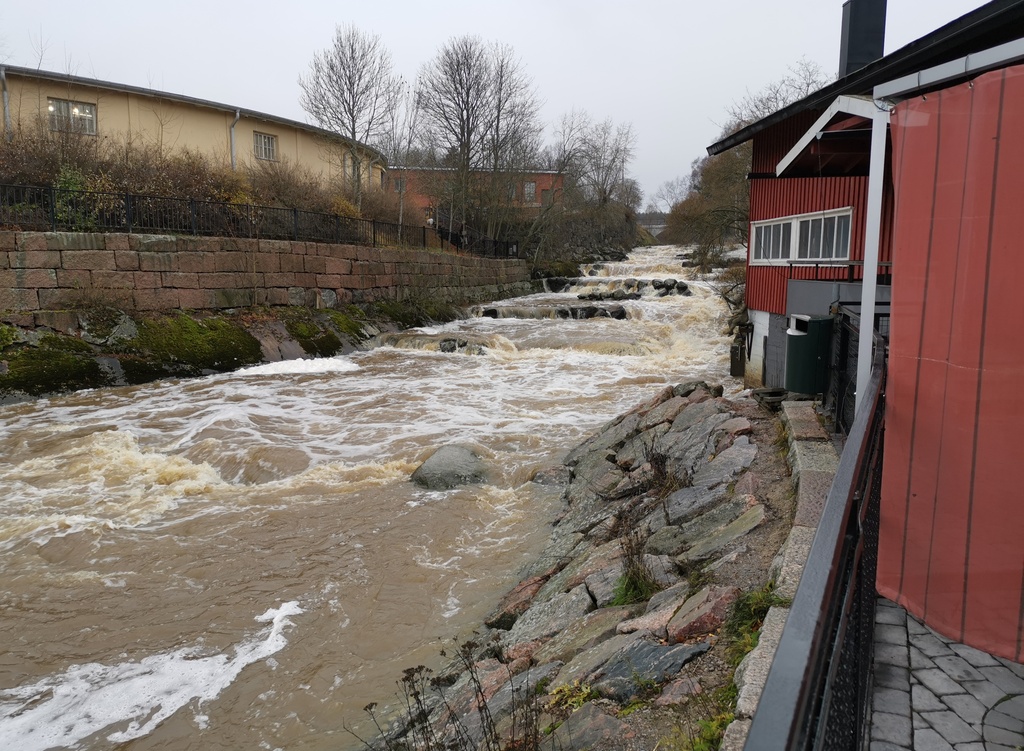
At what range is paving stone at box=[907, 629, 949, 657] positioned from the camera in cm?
294

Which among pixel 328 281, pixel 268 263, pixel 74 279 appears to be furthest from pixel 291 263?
pixel 74 279

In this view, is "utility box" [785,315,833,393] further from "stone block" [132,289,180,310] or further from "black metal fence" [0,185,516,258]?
"black metal fence" [0,185,516,258]

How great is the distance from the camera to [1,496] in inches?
306

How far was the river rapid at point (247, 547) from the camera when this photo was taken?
4.43m

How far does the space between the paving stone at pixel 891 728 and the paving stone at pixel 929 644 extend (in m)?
0.53

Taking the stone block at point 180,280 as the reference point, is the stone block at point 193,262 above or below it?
above

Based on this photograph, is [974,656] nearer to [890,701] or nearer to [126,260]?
[890,701]

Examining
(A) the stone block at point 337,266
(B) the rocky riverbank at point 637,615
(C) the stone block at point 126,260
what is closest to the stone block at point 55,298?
(C) the stone block at point 126,260

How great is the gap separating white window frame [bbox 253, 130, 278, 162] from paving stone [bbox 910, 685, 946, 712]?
27.3 metres

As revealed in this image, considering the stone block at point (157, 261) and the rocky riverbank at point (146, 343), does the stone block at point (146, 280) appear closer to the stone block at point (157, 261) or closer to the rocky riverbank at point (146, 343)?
the stone block at point (157, 261)

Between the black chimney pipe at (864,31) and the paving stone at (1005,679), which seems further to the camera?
the black chimney pipe at (864,31)

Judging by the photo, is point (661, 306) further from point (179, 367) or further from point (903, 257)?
point (903, 257)

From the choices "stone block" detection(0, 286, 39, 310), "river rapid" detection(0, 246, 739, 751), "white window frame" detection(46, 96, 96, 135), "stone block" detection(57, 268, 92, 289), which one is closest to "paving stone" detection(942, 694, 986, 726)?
"river rapid" detection(0, 246, 739, 751)

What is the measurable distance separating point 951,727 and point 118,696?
4.67 m
